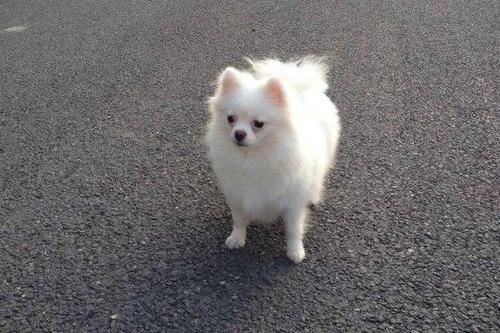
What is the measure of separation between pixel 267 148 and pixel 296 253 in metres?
0.64

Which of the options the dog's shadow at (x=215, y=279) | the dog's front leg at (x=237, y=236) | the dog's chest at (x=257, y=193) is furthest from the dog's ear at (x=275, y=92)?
the dog's shadow at (x=215, y=279)

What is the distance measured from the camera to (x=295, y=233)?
280 cm

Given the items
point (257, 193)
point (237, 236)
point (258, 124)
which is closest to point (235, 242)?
point (237, 236)

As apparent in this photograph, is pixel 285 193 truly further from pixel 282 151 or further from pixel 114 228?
pixel 114 228

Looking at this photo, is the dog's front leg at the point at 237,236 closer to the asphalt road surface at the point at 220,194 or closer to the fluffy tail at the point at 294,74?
the asphalt road surface at the point at 220,194

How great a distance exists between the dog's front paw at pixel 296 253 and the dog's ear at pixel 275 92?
2.69 feet

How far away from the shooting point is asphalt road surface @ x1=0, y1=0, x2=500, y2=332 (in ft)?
8.38

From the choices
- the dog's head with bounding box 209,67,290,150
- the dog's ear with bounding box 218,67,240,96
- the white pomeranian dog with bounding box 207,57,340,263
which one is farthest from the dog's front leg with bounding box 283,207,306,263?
the dog's ear with bounding box 218,67,240,96

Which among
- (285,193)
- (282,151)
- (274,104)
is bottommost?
(285,193)

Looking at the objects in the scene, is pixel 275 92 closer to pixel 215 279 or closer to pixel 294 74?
pixel 294 74

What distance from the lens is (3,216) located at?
3.28 meters

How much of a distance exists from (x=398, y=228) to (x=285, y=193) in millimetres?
789

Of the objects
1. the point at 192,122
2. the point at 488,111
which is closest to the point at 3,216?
the point at 192,122

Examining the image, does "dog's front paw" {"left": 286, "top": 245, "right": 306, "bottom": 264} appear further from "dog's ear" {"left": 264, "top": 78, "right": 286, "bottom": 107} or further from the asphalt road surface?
"dog's ear" {"left": 264, "top": 78, "right": 286, "bottom": 107}
